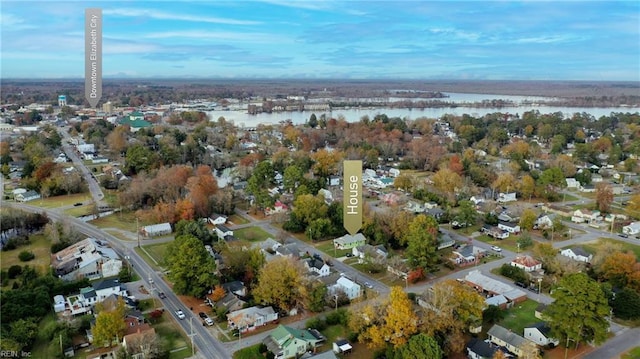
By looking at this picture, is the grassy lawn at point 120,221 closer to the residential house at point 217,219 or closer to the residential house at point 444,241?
the residential house at point 217,219

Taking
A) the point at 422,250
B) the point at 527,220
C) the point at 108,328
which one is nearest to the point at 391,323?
the point at 422,250

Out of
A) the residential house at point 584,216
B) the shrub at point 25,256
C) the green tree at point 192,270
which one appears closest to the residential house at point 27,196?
the shrub at point 25,256

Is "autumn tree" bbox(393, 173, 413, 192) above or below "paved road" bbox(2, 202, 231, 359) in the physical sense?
above

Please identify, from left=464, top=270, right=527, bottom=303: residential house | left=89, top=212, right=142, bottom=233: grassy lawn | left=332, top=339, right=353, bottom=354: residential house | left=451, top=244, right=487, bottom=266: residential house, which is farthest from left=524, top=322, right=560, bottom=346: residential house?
left=89, top=212, right=142, bottom=233: grassy lawn

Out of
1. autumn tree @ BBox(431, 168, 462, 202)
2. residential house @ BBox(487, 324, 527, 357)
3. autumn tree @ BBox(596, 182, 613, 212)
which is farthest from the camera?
autumn tree @ BBox(431, 168, 462, 202)

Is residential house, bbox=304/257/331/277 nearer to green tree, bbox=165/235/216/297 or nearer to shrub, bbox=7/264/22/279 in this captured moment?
green tree, bbox=165/235/216/297

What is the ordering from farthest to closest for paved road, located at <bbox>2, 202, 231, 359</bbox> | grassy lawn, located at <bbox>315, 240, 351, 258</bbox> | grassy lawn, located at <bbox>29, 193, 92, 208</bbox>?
grassy lawn, located at <bbox>29, 193, 92, 208</bbox> → grassy lawn, located at <bbox>315, 240, 351, 258</bbox> → paved road, located at <bbox>2, 202, 231, 359</bbox>

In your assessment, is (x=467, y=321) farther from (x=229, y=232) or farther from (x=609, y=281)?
(x=229, y=232)
